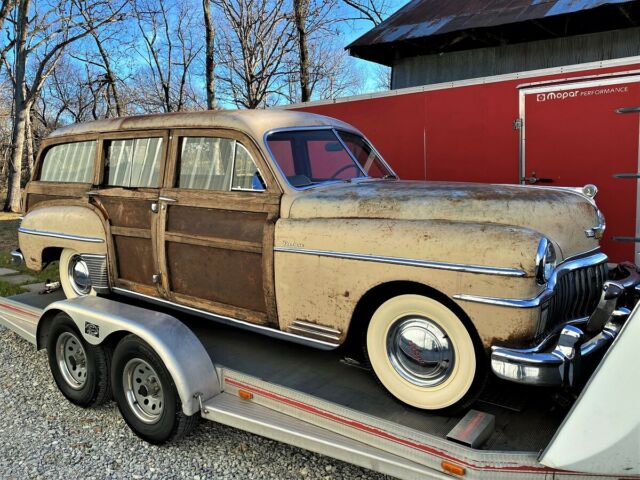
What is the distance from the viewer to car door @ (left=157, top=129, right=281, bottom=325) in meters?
3.28

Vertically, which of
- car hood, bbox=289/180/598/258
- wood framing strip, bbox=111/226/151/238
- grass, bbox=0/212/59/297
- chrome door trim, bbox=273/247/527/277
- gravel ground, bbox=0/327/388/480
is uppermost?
car hood, bbox=289/180/598/258

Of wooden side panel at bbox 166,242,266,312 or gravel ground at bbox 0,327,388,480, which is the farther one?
wooden side panel at bbox 166,242,266,312

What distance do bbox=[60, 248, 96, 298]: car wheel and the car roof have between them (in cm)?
113

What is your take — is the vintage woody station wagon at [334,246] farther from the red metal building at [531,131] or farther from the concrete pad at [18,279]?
the concrete pad at [18,279]

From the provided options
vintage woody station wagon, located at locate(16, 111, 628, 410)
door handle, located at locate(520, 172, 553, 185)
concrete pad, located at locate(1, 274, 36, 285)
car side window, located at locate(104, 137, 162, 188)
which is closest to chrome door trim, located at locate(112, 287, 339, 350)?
vintage woody station wagon, located at locate(16, 111, 628, 410)

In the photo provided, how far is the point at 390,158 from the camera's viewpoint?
26.2 ft

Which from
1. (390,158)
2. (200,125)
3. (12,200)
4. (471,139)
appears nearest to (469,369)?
(200,125)

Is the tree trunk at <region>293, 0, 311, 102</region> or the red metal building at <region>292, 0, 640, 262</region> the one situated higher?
the tree trunk at <region>293, 0, 311, 102</region>

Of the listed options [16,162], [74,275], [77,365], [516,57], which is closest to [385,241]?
[77,365]

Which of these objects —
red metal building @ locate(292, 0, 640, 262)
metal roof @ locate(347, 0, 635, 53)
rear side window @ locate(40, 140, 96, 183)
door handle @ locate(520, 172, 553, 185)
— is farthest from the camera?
metal roof @ locate(347, 0, 635, 53)

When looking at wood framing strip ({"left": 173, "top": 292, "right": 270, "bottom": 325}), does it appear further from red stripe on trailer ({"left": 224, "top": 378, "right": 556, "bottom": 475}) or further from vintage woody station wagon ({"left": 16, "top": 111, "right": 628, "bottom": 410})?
red stripe on trailer ({"left": 224, "top": 378, "right": 556, "bottom": 475})

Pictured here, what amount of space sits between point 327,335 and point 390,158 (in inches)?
211


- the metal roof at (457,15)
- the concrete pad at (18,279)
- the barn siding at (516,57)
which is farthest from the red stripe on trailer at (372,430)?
the barn siding at (516,57)

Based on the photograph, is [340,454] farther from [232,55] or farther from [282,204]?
[232,55]
